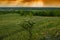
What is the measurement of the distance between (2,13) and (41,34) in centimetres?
48

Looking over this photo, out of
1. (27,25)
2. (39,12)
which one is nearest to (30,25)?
(27,25)

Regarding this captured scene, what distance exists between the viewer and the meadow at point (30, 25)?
1.04 m

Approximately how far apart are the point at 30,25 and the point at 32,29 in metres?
0.05

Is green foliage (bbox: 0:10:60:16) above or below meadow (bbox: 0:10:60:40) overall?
above

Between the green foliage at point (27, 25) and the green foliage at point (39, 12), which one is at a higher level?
the green foliage at point (39, 12)

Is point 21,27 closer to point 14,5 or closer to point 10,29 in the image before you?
point 10,29

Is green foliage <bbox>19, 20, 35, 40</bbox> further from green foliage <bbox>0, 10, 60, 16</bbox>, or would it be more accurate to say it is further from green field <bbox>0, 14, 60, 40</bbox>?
green foliage <bbox>0, 10, 60, 16</bbox>

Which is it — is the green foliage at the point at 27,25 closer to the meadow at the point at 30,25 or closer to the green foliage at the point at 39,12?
the meadow at the point at 30,25

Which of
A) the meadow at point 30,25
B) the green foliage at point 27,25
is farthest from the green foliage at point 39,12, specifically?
the green foliage at point 27,25

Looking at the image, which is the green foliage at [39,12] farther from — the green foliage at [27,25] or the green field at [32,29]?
the green foliage at [27,25]

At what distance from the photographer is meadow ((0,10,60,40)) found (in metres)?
1.04

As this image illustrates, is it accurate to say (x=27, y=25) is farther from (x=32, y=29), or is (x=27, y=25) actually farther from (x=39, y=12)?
(x=39, y=12)

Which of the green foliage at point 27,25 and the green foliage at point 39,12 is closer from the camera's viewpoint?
the green foliage at point 27,25

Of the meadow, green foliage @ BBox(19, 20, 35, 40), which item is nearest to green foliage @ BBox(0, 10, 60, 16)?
the meadow
